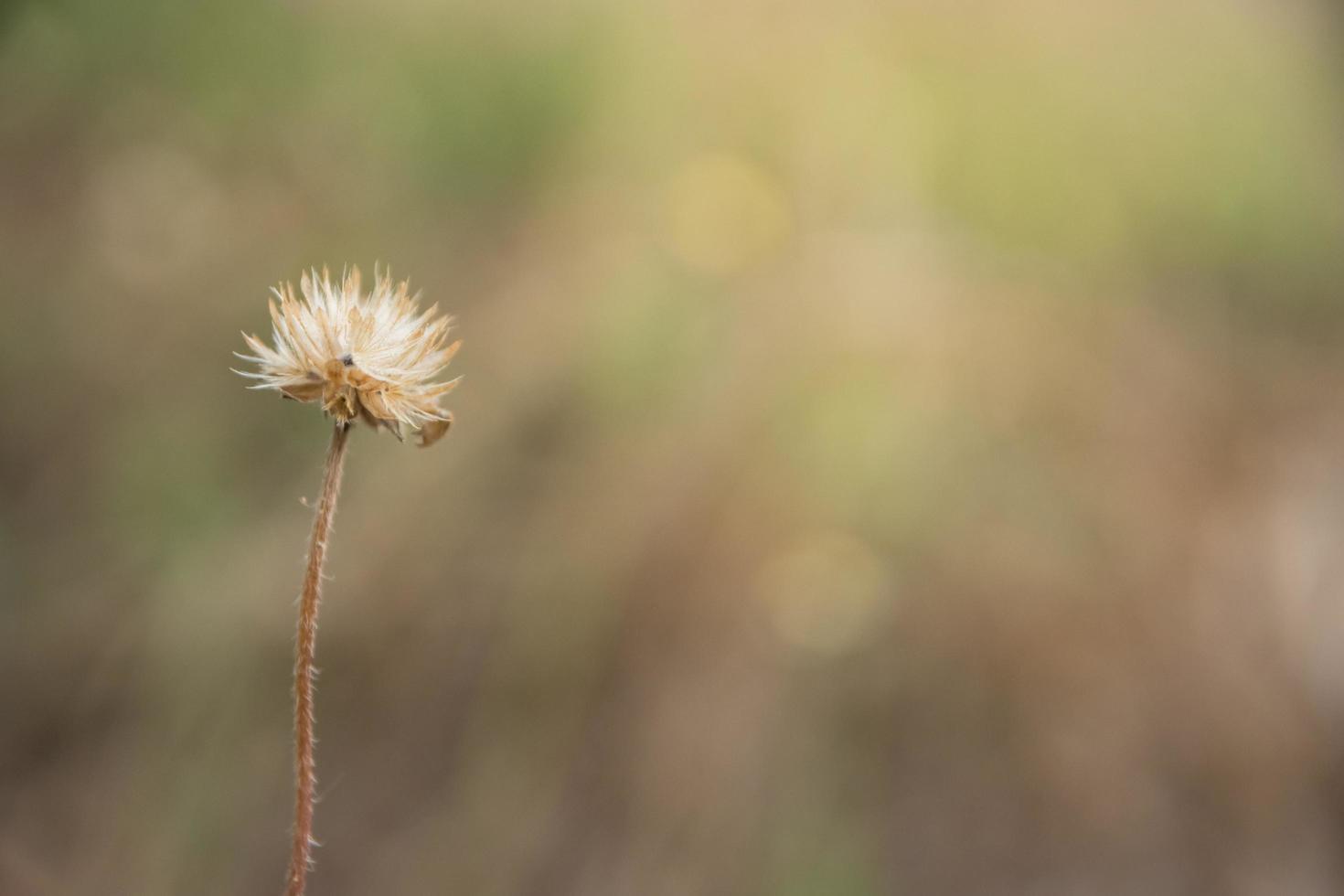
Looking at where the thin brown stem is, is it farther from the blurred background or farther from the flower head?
the blurred background

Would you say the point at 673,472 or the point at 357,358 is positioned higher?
the point at 673,472

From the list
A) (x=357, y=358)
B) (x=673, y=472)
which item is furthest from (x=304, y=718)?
(x=673, y=472)

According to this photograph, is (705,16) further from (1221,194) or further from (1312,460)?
(1312,460)

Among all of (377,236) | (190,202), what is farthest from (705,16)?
(190,202)

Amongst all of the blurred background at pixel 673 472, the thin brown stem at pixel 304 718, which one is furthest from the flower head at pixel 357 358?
the blurred background at pixel 673 472

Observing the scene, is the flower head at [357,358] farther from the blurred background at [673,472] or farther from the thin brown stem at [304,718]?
the blurred background at [673,472]

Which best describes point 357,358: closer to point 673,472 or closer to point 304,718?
point 304,718

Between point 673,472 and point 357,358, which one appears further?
point 673,472
